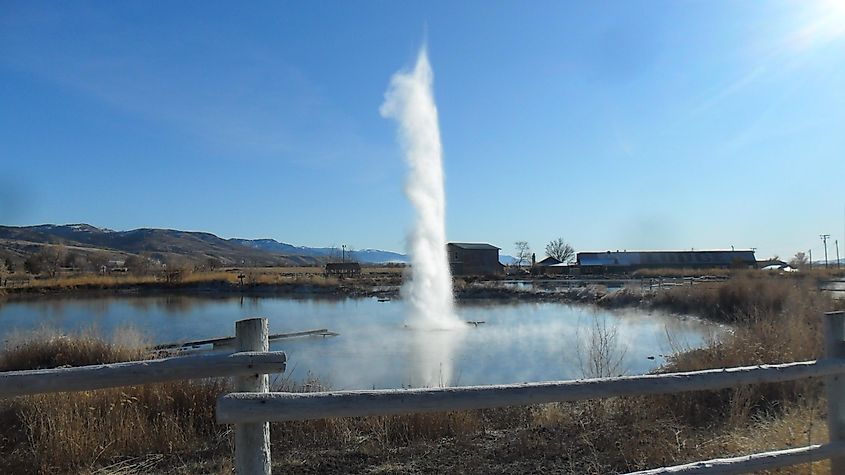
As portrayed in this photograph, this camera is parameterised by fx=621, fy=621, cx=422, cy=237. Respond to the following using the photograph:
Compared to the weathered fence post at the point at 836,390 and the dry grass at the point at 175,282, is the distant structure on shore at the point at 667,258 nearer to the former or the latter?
the dry grass at the point at 175,282

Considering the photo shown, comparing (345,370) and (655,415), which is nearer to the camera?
(655,415)

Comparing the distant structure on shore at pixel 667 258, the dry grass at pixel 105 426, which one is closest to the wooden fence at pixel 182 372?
the dry grass at pixel 105 426

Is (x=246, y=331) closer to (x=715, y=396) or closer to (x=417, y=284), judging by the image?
(x=715, y=396)

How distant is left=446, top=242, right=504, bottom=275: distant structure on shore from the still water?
35.3 m

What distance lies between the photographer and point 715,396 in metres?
7.67

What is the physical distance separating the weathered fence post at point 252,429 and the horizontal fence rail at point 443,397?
4.9 inches

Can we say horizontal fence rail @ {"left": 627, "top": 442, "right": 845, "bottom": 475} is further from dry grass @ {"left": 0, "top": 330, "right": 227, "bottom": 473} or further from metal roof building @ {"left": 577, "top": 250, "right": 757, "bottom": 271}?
metal roof building @ {"left": 577, "top": 250, "right": 757, "bottom": 271}

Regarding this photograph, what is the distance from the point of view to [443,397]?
116 inches

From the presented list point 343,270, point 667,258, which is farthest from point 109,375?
point 667,258

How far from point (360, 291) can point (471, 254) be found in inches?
1140

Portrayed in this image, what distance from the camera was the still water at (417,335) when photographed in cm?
1327

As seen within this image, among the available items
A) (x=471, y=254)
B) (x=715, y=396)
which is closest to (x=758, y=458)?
(x=715, y=396)

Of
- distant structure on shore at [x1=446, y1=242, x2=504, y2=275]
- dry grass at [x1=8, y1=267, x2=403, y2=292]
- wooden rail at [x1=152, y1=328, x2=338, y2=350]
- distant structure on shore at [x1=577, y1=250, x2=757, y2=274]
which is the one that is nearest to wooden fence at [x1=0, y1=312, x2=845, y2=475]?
wooden rail at [x1=152, y1=328, x2=338, y2=350]

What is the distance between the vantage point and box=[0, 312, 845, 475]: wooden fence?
9.15ft
